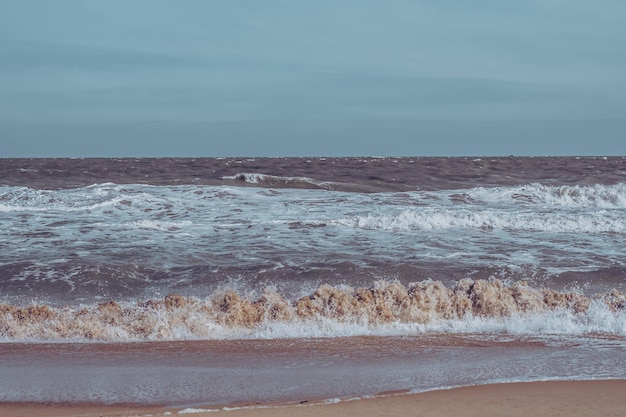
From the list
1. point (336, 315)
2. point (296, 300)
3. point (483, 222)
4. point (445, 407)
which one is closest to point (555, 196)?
point (483, 222)

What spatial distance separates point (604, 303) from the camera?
806cm

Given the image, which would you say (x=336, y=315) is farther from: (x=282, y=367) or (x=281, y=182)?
(x=281, y=182)

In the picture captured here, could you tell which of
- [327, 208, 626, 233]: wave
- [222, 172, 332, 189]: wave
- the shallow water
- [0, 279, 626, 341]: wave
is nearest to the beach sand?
the shallow water

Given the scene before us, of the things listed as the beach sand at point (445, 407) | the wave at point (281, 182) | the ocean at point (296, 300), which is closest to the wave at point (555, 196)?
the ocean at point (296, 300)

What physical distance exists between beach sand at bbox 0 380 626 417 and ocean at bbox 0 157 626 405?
226 mm

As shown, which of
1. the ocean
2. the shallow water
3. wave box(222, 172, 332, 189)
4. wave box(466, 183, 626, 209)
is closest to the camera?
the shallow water

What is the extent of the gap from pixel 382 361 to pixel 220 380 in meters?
1.41

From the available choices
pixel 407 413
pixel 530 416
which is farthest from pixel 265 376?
pixel 530 416

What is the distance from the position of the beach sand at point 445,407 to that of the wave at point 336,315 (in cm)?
220

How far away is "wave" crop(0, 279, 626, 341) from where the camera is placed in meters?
7.25

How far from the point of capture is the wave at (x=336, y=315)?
7246mm

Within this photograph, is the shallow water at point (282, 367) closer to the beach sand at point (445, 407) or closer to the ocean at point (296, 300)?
the ocean at point (296, 300)

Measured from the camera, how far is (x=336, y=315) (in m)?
7.82

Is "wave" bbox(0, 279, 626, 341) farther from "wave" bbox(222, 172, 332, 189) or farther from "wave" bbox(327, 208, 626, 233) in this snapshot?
"wave" bbox(222, 172, 332, 189)
